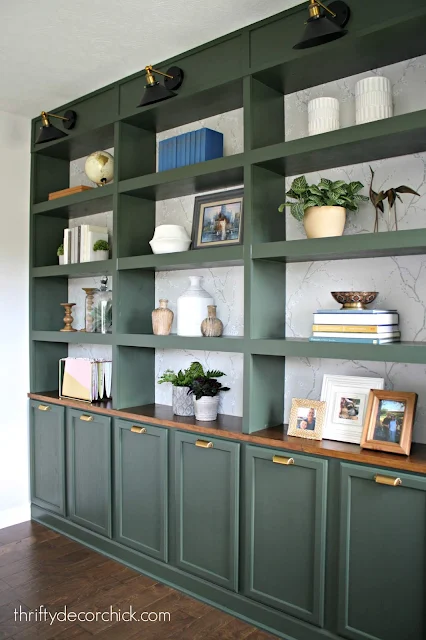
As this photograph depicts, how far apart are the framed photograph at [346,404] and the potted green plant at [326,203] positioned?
0.65 meters

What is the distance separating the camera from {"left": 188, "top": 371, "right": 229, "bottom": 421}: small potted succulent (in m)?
2.85

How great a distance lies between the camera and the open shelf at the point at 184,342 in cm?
263

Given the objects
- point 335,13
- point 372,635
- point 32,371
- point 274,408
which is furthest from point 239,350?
point 32,371

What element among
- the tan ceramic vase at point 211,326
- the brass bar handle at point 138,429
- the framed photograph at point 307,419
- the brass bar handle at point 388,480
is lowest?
the brass bar handle at point 138,429

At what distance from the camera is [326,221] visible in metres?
2.34

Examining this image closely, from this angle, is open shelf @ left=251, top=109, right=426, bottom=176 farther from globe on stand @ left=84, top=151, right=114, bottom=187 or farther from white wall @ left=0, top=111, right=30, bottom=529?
white wall @ left=0, top=111, right=30, bottom=529

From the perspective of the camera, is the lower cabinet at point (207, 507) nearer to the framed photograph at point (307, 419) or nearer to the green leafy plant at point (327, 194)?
the framed photograph at point (307, 419)

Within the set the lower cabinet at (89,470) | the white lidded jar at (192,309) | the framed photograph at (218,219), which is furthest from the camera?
the lower cabinet at (89,470)

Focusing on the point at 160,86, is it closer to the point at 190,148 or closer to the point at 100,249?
the point at 190,148

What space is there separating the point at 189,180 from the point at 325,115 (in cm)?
80

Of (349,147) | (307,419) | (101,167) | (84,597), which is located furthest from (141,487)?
(349,147)

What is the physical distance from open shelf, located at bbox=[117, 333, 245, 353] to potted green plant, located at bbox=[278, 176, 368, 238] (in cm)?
63

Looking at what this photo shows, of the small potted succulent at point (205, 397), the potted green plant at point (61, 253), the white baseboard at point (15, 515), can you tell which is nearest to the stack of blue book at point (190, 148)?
the potted green plant at point (61, 253)

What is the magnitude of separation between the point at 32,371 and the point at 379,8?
3012 mm
